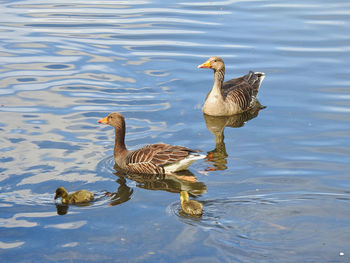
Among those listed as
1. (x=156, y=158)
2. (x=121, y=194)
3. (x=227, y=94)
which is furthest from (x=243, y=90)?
(x=121, y=194)

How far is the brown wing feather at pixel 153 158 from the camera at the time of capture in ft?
38.9

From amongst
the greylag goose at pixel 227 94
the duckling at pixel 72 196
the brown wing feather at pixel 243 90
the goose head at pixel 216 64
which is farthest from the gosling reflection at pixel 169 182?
the goose head at pixel 216 64

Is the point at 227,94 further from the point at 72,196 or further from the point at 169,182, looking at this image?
the point at 72,196

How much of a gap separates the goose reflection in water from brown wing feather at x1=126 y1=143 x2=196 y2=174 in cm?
78

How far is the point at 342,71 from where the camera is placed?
58.0ft

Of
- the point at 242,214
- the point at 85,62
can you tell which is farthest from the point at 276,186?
the point at 85,62

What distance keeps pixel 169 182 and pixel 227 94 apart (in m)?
4.94

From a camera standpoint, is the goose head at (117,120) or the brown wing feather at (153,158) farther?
the goose head at (117,120)

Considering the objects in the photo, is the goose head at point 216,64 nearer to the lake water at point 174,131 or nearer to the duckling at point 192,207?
the lake water at point 174,131

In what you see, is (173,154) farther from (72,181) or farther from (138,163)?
(72,181)

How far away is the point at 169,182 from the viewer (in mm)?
11773

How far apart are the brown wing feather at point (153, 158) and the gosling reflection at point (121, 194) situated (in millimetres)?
561

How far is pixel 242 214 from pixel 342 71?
356 inches

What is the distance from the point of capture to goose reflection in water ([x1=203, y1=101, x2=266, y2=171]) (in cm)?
1246
